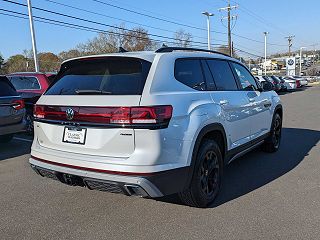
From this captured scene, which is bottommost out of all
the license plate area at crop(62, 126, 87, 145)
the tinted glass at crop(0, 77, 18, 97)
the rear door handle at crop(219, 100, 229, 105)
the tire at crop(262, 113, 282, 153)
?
the tire at crop(262, 113, 282, 153)

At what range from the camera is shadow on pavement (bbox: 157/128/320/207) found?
4.67 metres

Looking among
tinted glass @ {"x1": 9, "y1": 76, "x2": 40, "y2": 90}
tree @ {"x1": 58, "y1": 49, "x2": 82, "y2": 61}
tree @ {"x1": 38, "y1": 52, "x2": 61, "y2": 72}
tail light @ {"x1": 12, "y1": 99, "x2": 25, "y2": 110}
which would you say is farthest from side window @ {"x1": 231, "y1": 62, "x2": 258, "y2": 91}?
tree @ {"x1": 58, "y1": 49, "x2": 82, "y2": 61}

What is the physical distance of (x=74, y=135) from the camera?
11.9 feet

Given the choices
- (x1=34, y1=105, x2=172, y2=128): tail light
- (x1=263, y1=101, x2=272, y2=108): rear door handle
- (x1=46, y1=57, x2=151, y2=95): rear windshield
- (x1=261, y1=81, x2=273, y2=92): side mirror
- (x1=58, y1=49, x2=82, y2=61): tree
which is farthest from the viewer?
(x1=58, y1=49, x2=82, y2=61): tree

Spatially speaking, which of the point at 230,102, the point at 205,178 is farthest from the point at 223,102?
the point at 205,178

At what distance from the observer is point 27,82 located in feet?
31.2

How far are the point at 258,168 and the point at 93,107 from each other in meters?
3.43

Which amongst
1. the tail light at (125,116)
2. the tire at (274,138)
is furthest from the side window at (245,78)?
the tail light at (125,116)

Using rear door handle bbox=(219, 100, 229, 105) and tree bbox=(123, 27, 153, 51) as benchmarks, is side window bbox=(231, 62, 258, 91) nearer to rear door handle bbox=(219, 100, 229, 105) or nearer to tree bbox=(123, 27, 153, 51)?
rear door handle bbox=(219, 100, 229, 105)

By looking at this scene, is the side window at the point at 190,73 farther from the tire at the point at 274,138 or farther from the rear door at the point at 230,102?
the tire at the point at 274,138

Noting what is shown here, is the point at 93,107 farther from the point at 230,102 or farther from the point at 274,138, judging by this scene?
the point at 274,138

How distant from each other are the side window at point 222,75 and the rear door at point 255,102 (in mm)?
254

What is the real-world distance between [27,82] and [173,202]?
22.3ft

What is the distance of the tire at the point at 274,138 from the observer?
21.8 feet
